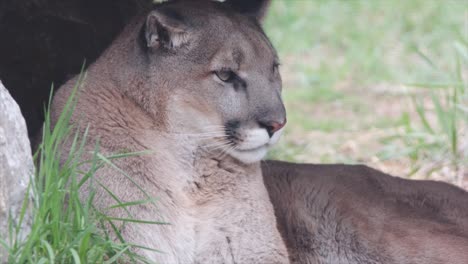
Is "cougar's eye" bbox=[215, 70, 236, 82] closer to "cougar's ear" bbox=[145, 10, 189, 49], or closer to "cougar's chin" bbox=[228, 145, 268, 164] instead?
"cougar's ear" bbox=[145, 10, 189, 49]

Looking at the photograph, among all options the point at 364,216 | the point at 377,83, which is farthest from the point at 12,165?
the point at 377,83

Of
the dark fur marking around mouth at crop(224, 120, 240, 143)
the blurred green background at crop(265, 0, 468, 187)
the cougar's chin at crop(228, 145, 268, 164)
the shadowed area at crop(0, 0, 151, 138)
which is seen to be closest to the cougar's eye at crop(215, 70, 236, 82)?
the dark fur marking around mouth at crop(224, 120, 240, 143)

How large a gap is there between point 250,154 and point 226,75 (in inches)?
15.5

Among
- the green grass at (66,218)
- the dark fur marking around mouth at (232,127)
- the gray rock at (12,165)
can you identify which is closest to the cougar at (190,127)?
the dark fur marking around mouth at (232,127)

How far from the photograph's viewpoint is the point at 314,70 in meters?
9.92

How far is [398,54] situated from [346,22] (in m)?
1.03

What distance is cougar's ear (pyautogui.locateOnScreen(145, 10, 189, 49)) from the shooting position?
4371 mm

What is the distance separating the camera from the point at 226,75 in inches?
174

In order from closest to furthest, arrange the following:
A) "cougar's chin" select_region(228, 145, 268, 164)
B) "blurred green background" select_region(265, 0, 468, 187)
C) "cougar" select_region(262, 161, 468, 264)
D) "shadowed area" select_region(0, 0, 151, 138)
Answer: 1. "cougar's chin" select_region(228, 145, 268, 164)
2. "cougar" select_region(262, 161, 468, 264)
3. "shadowed area" select_region(0, 0, 151, 138)
4. "blurred green background" select_region(265, 0, 468, 187)

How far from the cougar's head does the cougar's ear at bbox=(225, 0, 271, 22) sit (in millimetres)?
480

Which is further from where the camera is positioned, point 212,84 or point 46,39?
point 46,39

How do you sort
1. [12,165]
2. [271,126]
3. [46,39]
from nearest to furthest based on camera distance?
1. [12,165]
2. [271,126]
3. [46,39]

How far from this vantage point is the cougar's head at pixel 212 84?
14.4 feet

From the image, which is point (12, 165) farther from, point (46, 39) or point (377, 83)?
point (377, 83)
